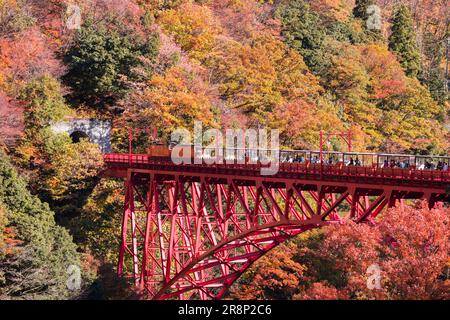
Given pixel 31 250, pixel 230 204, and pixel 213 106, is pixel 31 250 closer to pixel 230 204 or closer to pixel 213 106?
pixel 230 204

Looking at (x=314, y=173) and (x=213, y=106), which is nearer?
→ (x=314, y=173)

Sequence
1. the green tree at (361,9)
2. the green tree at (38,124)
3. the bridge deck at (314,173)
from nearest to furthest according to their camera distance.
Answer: the bridge deck at (314,173) → the green tree at (38,124) → the green tree at (361,9)

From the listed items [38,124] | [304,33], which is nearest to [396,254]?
[38,124]

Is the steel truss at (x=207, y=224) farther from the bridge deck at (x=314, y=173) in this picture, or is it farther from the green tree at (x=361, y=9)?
the green tree at (x=361, y=9)

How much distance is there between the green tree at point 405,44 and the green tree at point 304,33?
8303 millimetres

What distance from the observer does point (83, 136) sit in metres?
71.8

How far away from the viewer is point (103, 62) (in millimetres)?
73688

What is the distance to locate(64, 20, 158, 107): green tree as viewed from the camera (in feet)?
241

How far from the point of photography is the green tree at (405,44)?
332 feet

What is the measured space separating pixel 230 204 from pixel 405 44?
182 feet

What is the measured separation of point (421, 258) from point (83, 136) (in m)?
37.4

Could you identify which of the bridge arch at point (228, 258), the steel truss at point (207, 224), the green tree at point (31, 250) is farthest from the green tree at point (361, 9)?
the green tree at point (31, 250)

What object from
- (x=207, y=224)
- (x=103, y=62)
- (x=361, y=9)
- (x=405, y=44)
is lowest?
(x=207, y=224)

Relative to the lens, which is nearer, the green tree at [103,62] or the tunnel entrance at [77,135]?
the tunnel entrance at [77,135]
